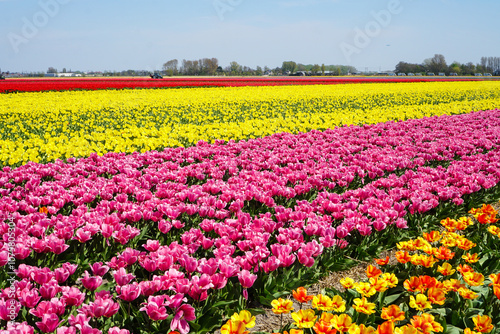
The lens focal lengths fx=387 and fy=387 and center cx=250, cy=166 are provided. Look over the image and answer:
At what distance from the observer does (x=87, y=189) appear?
14.8ft

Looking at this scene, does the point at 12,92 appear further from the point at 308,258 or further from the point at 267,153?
the point at 308,258

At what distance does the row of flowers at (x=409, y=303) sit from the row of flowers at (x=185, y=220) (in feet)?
1.39

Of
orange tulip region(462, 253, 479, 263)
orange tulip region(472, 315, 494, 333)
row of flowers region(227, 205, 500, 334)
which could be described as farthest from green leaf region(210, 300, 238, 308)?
orange tulip region(462, 253, 479, 263)

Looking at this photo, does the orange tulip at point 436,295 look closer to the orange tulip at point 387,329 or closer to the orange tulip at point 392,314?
the orange tulip at point 392,314

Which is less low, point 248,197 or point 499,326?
point 248,197

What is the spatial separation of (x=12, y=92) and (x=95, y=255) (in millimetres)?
27791

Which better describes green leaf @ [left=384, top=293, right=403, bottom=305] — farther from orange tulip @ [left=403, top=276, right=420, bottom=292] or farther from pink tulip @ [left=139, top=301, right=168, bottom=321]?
pink tulip @ [left=139, top=301, right=168, bottom=321]

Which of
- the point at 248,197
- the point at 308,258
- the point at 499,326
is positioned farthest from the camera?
the point at 248,197

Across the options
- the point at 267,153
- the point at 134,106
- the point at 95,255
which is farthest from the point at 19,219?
the point at 134,106

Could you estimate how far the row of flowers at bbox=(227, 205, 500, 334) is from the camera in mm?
2113

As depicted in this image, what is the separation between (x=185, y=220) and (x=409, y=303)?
2.39 meters

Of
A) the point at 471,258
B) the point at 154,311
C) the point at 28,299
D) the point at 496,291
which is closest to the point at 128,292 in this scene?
the point at 154,311

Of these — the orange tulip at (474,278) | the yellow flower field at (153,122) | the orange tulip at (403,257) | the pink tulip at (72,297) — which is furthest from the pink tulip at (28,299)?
the yellow flower field at (153,122)

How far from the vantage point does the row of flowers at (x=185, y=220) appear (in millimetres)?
2461
